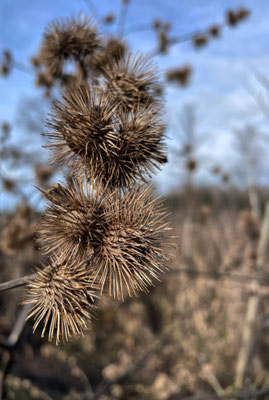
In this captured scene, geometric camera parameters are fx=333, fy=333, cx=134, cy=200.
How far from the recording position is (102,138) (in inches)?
61.6

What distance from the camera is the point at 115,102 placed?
174cm

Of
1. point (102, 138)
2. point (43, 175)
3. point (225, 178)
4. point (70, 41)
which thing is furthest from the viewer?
point (225, 178)

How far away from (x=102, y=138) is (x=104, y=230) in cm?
43

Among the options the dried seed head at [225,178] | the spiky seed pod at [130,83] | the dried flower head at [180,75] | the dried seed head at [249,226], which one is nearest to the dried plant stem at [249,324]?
the dried seed head at [249,226]

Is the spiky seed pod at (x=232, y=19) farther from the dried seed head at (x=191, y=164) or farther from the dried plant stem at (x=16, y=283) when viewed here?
the dried plant stem at (x=16, y=283)

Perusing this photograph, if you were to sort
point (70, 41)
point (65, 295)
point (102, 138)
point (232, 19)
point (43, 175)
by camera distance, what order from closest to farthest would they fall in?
point (65, 295) < point (102, 138) < point (70, 41) < point (43, 175) < point (232, 19)

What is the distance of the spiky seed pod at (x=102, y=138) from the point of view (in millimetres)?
1543

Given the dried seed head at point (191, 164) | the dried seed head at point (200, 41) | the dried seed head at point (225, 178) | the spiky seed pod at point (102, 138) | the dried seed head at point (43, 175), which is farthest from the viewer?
the dried seed head at point (191, 164)

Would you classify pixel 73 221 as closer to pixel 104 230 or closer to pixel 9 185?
pixel 104 230

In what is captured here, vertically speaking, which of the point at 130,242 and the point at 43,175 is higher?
the point at 43,175

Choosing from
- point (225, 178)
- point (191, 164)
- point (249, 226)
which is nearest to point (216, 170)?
point (225, 178)

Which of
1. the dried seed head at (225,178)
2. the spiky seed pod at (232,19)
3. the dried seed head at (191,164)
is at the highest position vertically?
the spiky seed pod at (232,19)

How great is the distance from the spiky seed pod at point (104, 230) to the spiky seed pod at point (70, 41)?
1266 mm

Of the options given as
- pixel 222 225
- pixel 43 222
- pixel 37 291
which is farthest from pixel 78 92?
pixel 222 225
